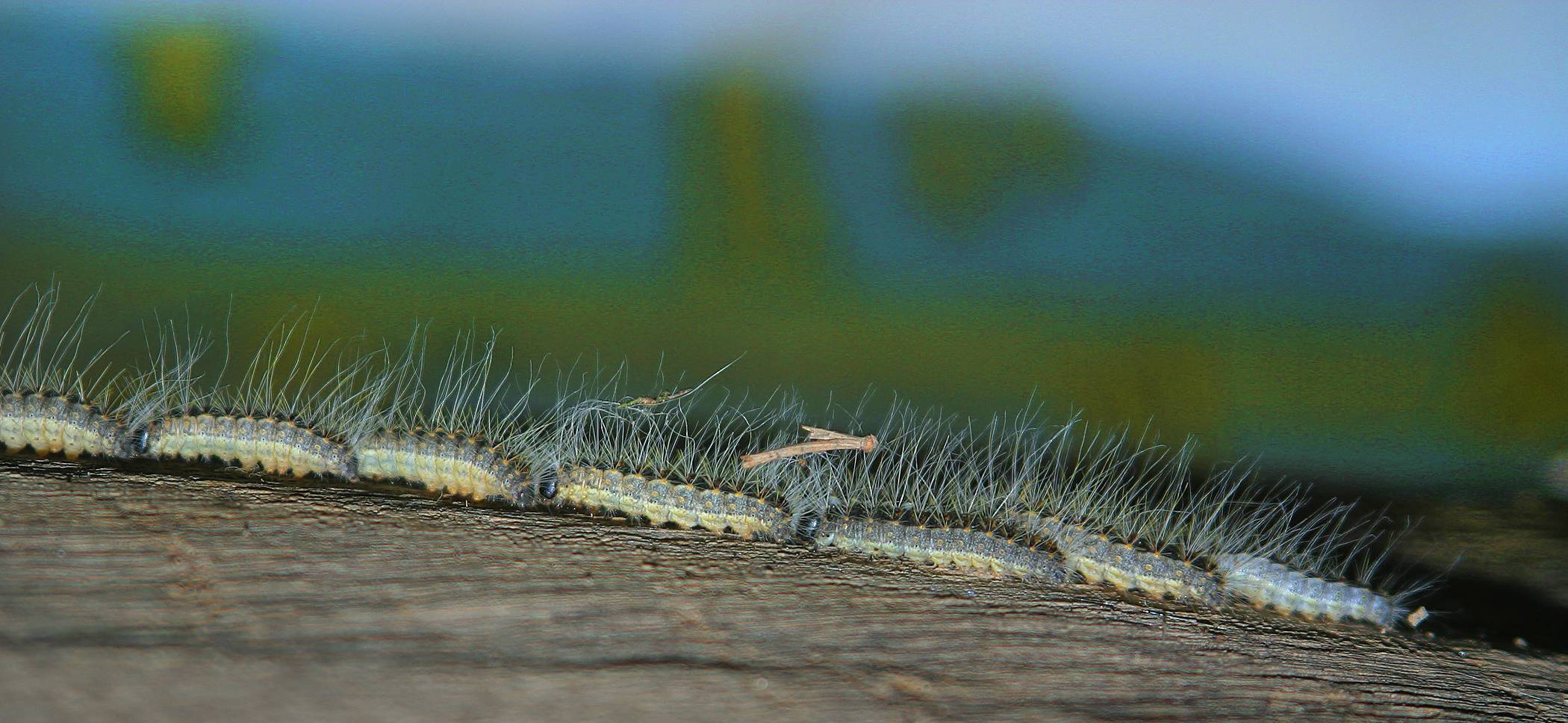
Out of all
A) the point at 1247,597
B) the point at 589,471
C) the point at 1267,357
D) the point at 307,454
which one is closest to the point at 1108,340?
the point at 1267,357

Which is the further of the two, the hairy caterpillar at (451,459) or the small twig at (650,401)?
the small twig at (650,401)

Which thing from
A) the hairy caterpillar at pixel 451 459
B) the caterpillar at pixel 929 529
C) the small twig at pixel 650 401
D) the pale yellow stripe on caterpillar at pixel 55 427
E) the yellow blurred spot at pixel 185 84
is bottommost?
the pale yellow stripe on caterpillar at pixel 55 427

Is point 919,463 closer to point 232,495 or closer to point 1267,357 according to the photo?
point 1267,357

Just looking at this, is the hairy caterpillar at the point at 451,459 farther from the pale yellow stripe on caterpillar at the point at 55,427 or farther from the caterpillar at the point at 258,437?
the pale yellow stripe on caterpillar at the point at 55,427

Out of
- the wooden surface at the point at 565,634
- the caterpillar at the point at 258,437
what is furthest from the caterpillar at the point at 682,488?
the caterpillar at the point at 258,437

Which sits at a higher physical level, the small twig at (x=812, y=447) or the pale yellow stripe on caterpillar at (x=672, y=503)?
the small twig at (x=812, y=447)

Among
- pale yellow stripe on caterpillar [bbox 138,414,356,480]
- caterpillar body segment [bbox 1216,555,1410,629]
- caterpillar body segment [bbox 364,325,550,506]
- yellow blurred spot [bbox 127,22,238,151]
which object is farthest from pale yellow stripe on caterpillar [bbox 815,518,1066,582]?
yellow blurred spot [bbox 127,22,238,151]

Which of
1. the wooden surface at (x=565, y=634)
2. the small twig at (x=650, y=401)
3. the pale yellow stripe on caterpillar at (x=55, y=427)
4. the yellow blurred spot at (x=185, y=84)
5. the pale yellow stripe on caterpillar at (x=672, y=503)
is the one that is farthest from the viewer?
the yellow blurred spot at (x=185, y=84)
